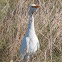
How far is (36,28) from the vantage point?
3.15 m

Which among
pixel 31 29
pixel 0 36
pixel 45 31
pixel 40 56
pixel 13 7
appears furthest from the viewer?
pixel 13 7

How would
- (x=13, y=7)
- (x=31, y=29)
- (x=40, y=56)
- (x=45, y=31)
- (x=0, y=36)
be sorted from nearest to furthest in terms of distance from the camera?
(x=40, y=56) < (x=31, y=29) < (x=45, y=31) < (x=0, y=36) < (x=13, y=7)

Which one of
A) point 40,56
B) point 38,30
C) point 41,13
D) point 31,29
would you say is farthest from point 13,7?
point 40,56

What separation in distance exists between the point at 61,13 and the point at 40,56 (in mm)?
1058

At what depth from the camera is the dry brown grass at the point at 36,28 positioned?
2.85 m

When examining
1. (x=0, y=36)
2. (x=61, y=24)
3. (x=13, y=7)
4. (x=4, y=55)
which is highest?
(x=13, y=7)

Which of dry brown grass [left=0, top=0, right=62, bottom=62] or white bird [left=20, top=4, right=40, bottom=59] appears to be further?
dry brown grass [left=0, top=0, right=62, bottom=62]

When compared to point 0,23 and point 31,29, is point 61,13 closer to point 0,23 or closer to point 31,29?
point 31,29

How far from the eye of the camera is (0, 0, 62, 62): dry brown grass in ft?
9.34

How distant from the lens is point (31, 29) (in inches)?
107

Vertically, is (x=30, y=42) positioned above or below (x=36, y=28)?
below

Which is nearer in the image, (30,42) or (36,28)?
(30,42)

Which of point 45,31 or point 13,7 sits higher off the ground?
point 13,7

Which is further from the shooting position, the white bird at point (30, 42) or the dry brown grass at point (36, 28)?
the dry brown grass at point (36, 28)
